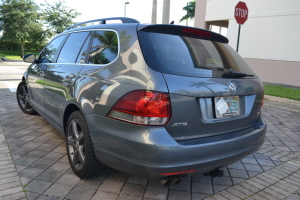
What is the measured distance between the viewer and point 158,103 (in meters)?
2.09

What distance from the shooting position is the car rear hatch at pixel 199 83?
2.16 m

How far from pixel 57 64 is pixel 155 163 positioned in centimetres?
223

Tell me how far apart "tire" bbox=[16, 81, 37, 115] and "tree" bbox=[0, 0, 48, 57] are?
3006 centimetres

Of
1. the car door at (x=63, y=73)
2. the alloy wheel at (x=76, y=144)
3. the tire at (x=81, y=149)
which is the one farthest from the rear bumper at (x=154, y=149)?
the car door at (x=63, y=73)

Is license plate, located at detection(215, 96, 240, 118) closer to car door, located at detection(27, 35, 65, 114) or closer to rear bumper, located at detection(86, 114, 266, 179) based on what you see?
rear bumper, located at detection(86, 114, 266, 179)

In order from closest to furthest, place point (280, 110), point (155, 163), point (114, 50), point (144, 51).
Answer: point (155, 163)
point (144, 51)
point (114, 50)
point (280, 110)

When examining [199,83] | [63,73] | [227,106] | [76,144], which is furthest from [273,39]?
[76,144]

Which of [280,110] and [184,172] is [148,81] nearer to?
[184,172]

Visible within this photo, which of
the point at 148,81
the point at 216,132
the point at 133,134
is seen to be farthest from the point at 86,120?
the point at 216,132

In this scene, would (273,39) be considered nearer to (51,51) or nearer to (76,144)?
(51,51)

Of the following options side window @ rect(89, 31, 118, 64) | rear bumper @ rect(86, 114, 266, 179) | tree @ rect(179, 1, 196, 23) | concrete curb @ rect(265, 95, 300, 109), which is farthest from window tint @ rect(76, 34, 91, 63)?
tree @ rect(179, 1, 196, 23)

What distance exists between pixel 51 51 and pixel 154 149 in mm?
2870

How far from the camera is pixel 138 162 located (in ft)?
7.02

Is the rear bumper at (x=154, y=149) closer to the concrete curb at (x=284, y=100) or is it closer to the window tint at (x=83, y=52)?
the window tint at (x=83, y=52)
